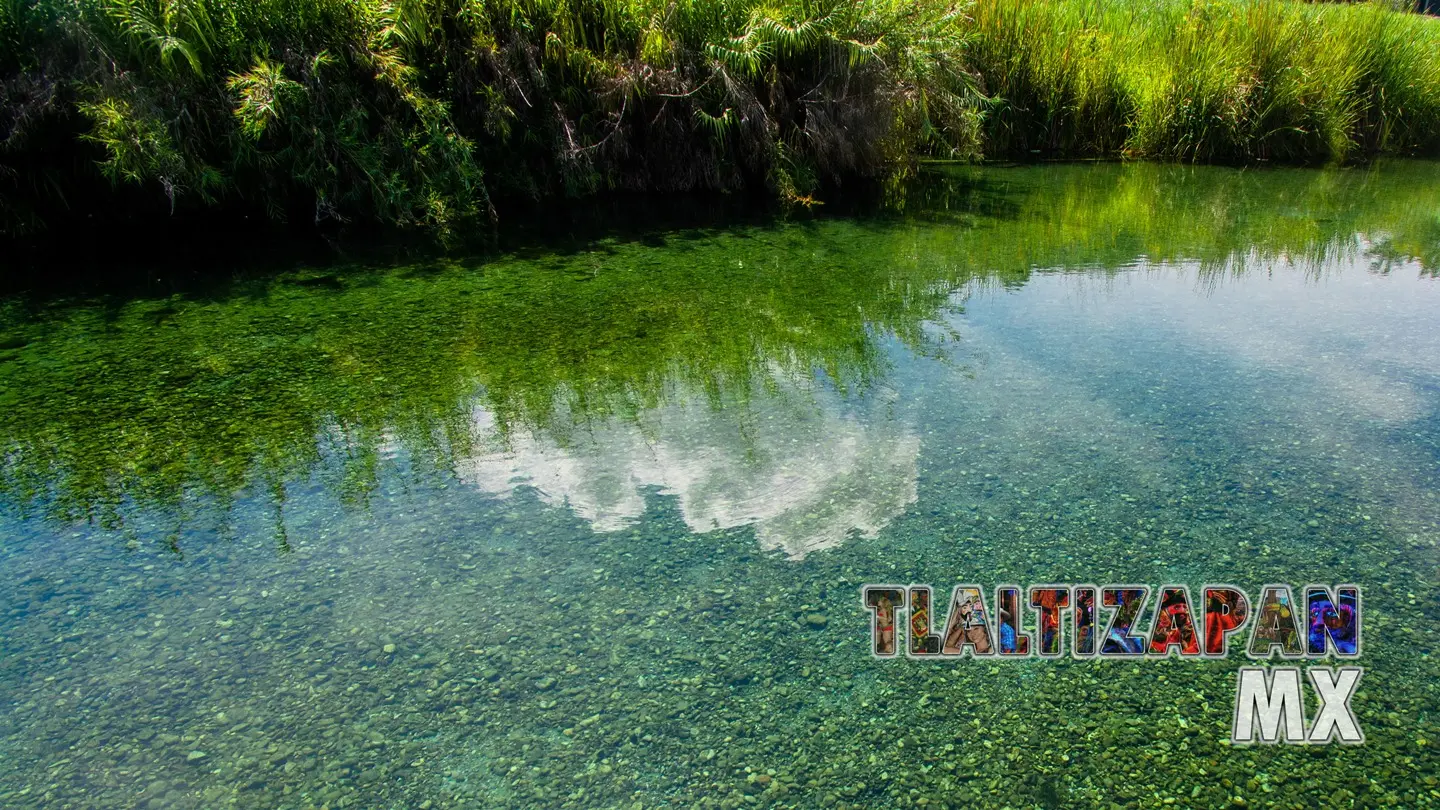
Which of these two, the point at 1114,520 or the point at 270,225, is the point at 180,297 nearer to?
the point at 270,225

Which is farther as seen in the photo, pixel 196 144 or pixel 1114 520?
pixel 196 144

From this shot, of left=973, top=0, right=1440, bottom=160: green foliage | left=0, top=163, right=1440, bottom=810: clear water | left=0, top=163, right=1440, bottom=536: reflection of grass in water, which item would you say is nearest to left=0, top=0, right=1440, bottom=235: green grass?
left=973, top=0, right=1440, bottom=160: green foliage

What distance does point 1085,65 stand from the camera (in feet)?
26.5

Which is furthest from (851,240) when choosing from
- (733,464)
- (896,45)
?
(733,464)

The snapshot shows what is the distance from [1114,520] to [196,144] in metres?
4.97

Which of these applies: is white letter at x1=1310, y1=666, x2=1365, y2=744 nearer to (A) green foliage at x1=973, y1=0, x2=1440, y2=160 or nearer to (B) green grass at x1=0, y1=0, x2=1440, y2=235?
(B) green grass at x1=0, y1=0, x2=1440, y2=235

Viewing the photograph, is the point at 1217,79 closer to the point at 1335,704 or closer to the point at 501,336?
the point at 501,336

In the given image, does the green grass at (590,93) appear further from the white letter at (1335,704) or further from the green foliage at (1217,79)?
the white letter at (1335,704)

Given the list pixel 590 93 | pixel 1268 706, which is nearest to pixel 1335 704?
pixel 1268 706

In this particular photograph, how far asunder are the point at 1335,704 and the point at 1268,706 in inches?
5.0

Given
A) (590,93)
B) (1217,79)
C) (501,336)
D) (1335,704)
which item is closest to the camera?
(1335,704)

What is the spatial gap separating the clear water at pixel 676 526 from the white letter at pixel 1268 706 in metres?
0.05

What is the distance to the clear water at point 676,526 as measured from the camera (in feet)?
5.39

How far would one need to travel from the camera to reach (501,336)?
387 centimetres
